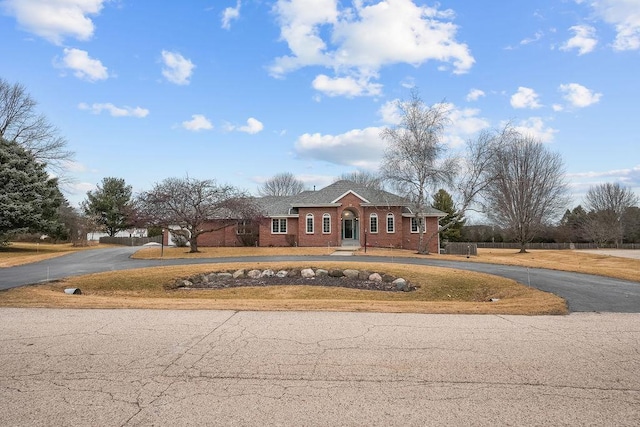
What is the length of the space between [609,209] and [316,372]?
231ft

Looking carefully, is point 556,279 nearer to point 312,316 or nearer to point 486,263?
point 486,263

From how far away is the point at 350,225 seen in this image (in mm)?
38188

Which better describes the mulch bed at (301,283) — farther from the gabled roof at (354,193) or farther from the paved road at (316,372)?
the gabled roof at (354,193)

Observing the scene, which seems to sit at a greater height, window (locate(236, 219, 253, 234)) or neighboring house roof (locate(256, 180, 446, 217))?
neighboring house roof (locate(256, 180, 446, 217))

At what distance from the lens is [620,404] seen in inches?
153

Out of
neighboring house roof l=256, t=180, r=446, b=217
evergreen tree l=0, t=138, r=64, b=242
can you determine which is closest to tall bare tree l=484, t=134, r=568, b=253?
neighboring house roof l=256, t=180, r=446, b=217

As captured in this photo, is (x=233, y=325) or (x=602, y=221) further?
(x=602, y=221)

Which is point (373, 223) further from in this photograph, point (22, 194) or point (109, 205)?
point (109, 205)

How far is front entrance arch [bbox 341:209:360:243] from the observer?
124 ft

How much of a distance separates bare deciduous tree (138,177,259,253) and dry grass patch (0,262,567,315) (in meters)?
11.1

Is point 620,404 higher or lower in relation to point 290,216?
lower

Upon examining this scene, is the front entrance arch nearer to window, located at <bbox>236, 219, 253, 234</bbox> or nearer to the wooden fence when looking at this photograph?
window, located at <bbox>236, 219, 253, 234</bbox>

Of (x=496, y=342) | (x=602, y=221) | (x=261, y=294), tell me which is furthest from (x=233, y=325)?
(x=602, y=221)

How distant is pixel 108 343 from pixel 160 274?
12829mm
